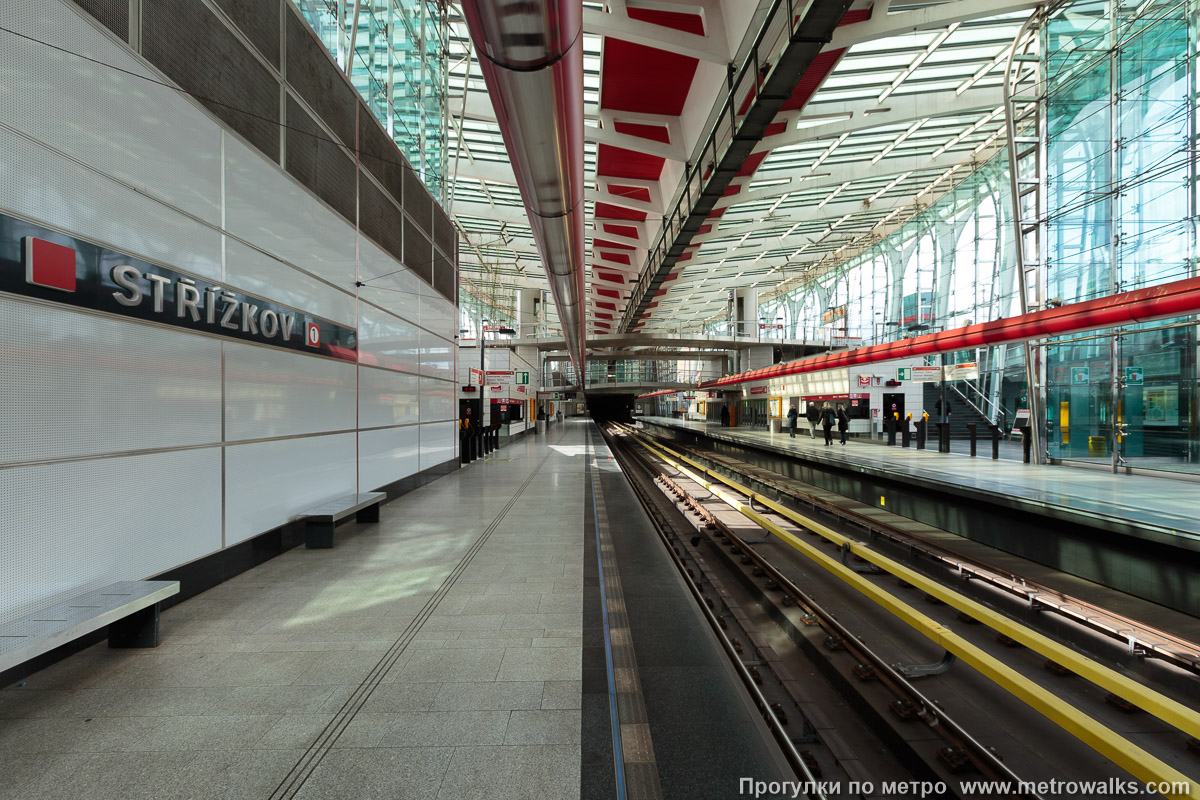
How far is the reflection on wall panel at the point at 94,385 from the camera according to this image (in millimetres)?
3441

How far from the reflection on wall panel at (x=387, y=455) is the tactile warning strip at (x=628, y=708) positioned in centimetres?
507

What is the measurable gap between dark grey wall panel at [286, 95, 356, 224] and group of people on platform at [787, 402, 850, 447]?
17.6m

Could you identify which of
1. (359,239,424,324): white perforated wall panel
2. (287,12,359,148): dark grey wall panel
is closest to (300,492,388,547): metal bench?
(359,239,424,324): white perforated wall panel

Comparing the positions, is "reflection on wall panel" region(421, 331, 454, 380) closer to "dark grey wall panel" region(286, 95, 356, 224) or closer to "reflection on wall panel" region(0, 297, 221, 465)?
"dark grey wall panel" region(286, 95, 356, 224)

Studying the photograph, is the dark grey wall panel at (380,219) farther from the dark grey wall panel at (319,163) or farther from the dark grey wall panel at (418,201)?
the dark grey wall panel at (418,201)

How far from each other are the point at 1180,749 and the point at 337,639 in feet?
19.2

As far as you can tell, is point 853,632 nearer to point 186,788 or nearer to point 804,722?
point 804,722

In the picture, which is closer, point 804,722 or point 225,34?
point 804,722

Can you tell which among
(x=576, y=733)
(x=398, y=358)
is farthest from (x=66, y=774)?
(x=398, y=358)

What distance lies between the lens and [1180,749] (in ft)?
12.0

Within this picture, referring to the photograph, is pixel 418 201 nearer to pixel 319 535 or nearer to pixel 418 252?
pixel 418 252

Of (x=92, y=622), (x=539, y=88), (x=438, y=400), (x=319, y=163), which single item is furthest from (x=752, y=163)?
(x=92, y=622)

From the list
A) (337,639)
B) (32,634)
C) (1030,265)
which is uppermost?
(1030,265)

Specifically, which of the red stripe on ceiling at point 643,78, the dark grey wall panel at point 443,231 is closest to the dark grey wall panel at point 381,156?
the dark grey wall panel at point 443,231
